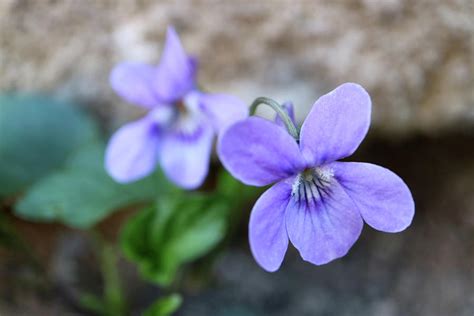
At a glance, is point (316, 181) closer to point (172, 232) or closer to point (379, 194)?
point (379, 194)

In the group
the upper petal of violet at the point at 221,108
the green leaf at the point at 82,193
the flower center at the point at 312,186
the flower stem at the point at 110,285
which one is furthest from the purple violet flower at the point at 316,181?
the flower stem at the point at 110,285

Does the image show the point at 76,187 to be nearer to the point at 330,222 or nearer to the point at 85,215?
the point at 85,215

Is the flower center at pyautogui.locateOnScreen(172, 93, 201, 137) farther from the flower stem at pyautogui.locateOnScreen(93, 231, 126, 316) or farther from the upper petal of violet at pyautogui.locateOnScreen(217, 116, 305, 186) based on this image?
the upper petal of violet at pyautogui.locateOnScreen(217, 116, 305, 186)

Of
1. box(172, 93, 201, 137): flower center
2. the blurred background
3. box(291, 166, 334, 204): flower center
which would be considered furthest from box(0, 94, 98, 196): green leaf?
box(291, 166, 334, 204): flower center

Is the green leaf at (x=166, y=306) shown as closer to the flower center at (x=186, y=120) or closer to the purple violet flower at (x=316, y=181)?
the flower center at (x=186, y=120)

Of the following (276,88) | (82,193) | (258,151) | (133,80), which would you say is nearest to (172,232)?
(82,193)

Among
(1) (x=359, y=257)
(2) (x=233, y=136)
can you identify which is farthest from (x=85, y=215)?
(1) (x=359, y=257)
